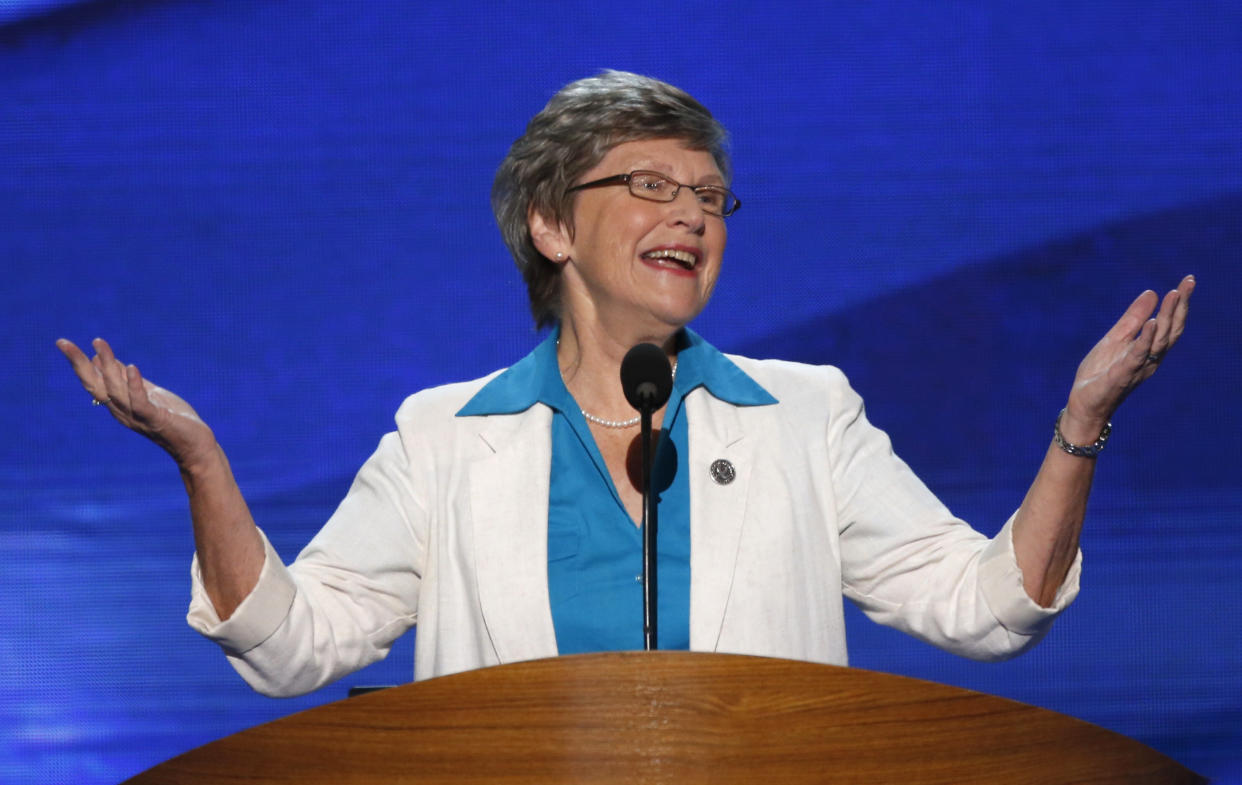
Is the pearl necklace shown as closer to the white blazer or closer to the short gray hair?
the white blazer

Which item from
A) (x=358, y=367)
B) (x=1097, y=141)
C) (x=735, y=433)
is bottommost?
(x=735, y=433)

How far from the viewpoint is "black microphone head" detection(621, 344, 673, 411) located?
1600 millimetres

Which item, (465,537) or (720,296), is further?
(720,296)

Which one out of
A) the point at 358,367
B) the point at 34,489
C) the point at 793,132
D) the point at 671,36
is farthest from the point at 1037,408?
the point at 34,489

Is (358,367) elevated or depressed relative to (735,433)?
elevated

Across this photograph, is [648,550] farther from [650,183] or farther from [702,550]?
[650,183]

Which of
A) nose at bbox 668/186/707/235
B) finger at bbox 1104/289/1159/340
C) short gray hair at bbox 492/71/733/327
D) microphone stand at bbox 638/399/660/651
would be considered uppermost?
short gray hair at bbox 492/71/733/327

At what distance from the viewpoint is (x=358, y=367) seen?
9.54 feet

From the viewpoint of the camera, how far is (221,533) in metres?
1.61

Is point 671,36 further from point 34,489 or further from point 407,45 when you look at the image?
point 34,489

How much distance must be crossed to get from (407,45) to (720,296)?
86 cm

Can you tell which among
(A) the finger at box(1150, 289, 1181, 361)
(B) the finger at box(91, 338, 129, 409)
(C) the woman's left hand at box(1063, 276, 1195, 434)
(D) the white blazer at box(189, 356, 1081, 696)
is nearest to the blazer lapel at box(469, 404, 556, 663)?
(D) the white blazer at box(189, 356, 1081, 696)

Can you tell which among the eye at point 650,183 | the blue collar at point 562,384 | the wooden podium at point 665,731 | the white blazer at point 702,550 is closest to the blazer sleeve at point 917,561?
the white blazer at point 702,550

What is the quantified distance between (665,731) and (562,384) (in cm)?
111
